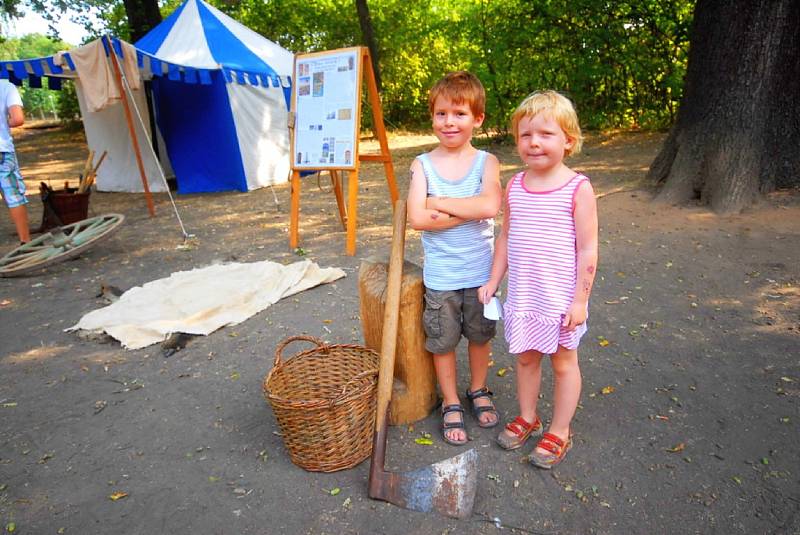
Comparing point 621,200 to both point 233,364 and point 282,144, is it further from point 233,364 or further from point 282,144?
point 282,144

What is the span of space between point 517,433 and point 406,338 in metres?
0.65

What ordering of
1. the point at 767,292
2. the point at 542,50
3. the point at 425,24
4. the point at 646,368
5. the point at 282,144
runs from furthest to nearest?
1. the point at 425,24
2. the point at 542,50
3. the point at 282,144
4. the point at 767,292
5. the point at 646,368

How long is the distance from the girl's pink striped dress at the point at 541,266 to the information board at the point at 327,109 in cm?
331

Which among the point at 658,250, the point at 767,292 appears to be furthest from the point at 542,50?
the point at 767,292

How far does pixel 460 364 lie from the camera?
311cm

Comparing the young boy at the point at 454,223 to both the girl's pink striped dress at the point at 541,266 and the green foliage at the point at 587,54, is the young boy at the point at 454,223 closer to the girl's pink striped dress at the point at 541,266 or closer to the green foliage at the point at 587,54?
the girl's pink striped dress at the point at 541,266

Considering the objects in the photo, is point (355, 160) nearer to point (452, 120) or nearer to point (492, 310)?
point (452, 120)

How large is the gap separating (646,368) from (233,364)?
2431 millimetres

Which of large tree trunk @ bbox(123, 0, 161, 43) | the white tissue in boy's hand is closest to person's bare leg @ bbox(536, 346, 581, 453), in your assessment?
the white tissue in boy's hand

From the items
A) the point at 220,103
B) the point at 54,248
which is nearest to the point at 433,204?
the point at 54,248

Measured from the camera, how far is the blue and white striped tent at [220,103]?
811cm

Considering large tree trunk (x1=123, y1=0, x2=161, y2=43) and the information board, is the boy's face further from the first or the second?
large tree trunk (x1=123, y1=0, x2=161, y2=43)

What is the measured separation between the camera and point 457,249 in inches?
89.0

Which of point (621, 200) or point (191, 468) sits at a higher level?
point (621, 200)
